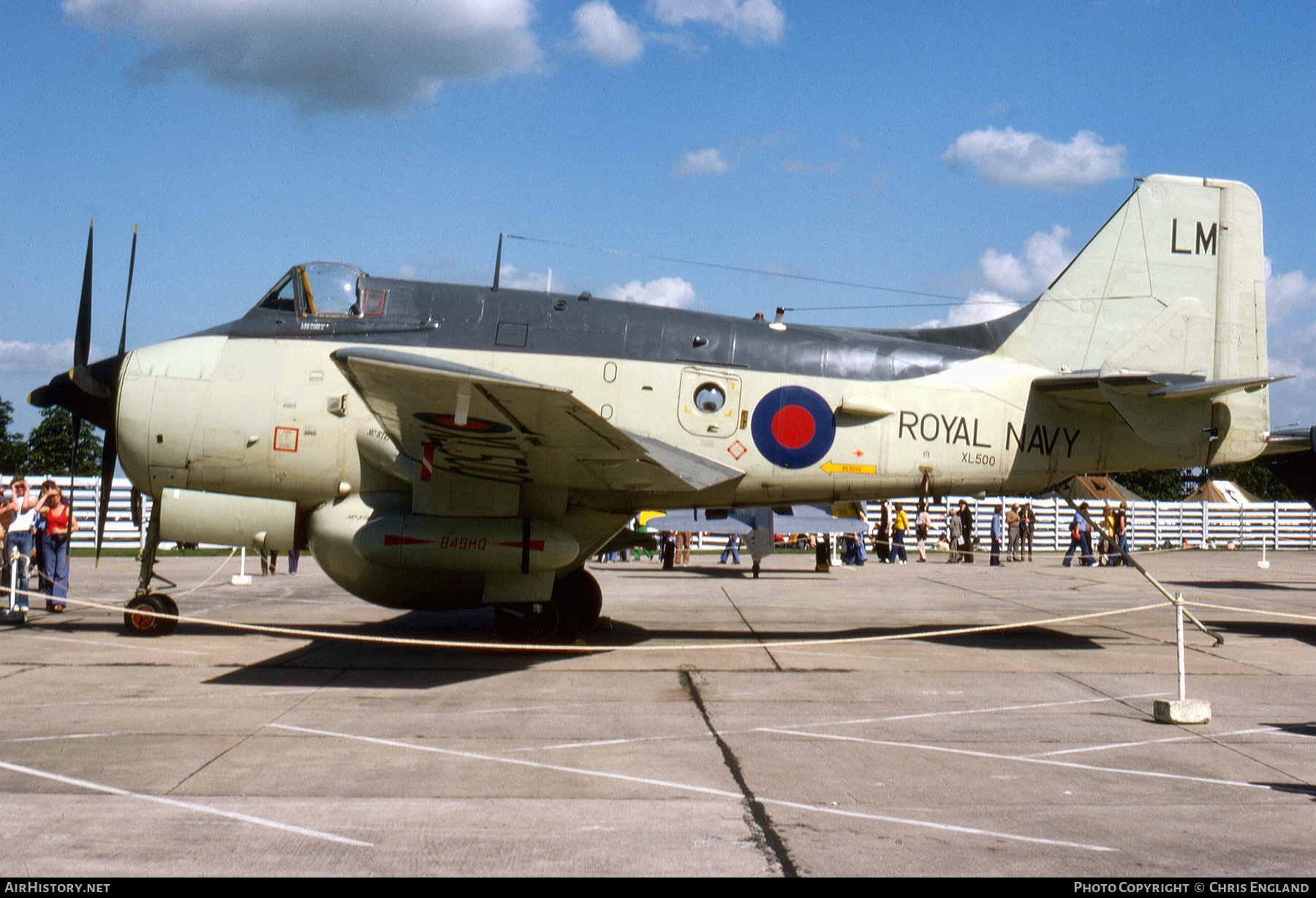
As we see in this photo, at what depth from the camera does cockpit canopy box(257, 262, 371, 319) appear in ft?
34.6

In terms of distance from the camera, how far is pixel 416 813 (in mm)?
4754

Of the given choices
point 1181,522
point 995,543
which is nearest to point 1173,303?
point 995,543

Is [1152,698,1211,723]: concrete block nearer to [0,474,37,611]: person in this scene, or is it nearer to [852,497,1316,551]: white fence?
[0,474,37,611]: person

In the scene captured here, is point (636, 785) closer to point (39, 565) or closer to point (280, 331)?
point (280, 331)

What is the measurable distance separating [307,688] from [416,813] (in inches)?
153

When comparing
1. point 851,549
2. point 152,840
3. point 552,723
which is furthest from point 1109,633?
point 851,549

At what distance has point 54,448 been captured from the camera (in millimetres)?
56719

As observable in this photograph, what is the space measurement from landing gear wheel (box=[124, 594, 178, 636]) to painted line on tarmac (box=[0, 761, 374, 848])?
5.58 m

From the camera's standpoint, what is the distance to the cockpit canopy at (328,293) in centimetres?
1054

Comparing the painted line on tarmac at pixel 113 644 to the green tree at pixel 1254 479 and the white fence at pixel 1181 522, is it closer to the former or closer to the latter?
the white fence at pixel 1181 522

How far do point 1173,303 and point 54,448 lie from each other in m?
61.4

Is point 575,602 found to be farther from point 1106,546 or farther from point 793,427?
point 1106,546

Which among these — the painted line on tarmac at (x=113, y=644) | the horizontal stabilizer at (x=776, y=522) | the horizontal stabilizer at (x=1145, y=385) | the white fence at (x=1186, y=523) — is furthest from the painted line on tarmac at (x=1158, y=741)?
the white fence at (x=1186, y=523)

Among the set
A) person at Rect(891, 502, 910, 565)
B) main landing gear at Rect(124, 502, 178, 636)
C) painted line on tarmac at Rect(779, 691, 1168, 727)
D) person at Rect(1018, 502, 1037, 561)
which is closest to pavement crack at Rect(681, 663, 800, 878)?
painted line on tarmac at Rect(779, 691, 1168, 727)
